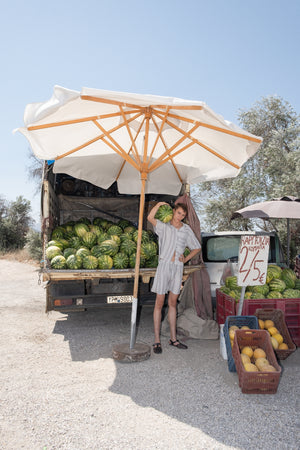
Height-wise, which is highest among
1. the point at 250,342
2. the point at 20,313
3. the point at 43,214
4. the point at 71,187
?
the point at 71,187

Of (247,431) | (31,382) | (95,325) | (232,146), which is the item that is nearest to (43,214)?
(95,325)

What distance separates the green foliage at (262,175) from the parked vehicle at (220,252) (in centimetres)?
816

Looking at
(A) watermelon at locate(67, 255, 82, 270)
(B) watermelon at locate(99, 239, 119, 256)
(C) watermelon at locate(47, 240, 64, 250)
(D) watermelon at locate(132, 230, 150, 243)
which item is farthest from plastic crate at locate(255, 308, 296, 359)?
(C) watermelon at locate(47, 240, 64, 250)

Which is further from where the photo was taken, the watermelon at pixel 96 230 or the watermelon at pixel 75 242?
the watermelon at pixel 96 230

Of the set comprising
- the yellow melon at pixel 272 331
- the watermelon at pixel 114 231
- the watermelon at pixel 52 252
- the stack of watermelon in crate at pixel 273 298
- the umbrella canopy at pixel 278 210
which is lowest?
the yellow melon at pixel 272 331

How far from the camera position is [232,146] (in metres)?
5.38

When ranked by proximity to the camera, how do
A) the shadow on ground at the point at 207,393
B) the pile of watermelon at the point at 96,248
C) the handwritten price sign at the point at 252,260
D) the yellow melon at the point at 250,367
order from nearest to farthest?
the shadow on ground at the point at 207,393 < the yellow melon at the point at 250,367 < the handwritten price sign at the point at 252,260 < the pile of watermelon at the point at 96,248

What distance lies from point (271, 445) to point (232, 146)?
3869mm

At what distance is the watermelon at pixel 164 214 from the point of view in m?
5.50

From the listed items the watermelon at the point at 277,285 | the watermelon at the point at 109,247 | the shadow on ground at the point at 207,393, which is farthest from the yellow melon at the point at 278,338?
the watermelon at the point at 109,247

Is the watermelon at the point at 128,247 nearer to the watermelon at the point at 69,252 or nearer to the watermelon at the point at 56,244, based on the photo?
the watermelon at the point at 69,252

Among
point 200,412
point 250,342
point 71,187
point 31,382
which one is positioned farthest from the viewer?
point 71,187

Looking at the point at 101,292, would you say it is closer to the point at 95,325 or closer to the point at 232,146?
the point at 95,325

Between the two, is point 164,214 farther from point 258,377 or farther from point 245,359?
point 258,377
